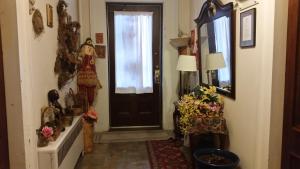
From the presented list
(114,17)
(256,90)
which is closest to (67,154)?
(256,90)

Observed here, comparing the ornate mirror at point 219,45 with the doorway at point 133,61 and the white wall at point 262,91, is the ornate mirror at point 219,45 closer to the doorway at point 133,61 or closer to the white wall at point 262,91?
the white wall at point 262,91

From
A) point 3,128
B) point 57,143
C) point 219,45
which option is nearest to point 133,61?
point 219,45

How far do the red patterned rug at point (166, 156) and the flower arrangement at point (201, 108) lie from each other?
0.64 metres

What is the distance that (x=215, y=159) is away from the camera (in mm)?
2547

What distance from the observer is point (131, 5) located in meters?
4.55

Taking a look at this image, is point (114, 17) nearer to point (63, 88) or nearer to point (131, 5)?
point (131, 5)

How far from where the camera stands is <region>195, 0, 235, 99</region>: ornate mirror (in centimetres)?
272

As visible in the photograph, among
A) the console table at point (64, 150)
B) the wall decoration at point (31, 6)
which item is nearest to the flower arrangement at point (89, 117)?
the console table at point (64, 150)

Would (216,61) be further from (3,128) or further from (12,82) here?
(3,128)

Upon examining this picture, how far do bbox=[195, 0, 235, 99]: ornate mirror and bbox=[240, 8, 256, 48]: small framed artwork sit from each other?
0.64 feet

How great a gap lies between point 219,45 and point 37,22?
1.85 metres

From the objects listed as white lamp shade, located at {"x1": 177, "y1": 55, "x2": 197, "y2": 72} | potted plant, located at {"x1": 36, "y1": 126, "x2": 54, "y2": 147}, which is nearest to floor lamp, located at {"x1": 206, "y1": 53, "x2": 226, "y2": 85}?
white lamp shade, located at {"x1": 177, "y1": 55, "x2": 197, "y2": 72}

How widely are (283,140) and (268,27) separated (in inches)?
32.7

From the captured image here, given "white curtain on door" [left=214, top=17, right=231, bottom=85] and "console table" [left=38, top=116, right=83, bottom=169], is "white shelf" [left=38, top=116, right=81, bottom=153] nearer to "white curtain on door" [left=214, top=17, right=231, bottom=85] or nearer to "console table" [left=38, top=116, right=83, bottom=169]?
"console table" [left=38, top=116, right=83, bottom=169]
